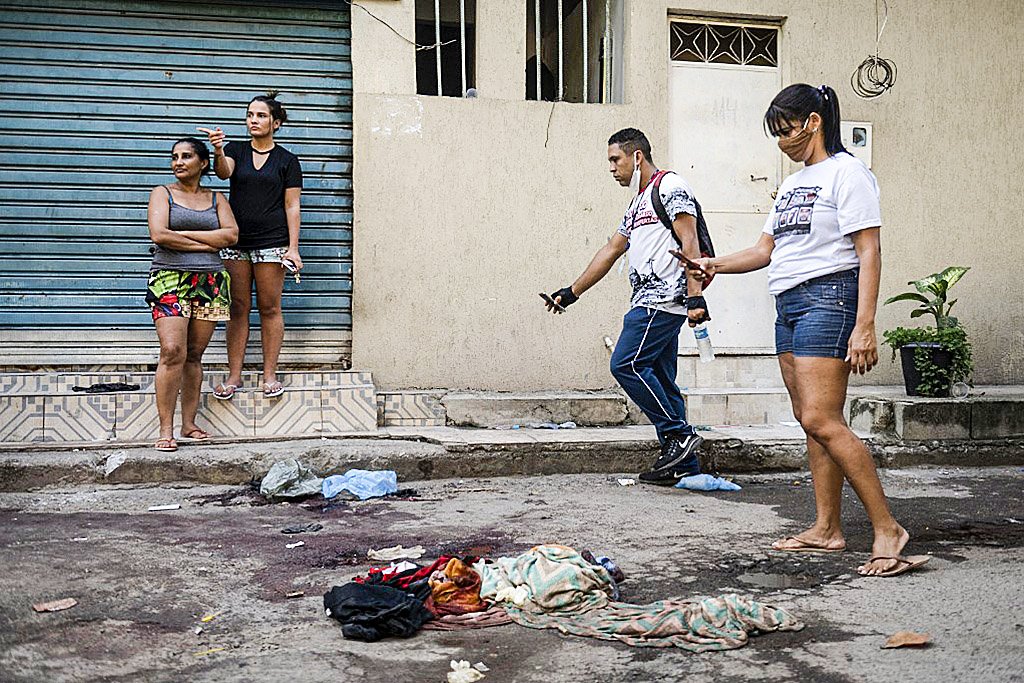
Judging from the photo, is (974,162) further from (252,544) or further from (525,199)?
(252,544)

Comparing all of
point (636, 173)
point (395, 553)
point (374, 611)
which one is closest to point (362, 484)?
point (395, 553)

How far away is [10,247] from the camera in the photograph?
25.2 feet

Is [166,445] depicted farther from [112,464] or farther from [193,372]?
[193,372]

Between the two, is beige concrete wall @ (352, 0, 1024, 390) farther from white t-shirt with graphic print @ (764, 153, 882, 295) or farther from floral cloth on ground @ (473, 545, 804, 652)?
floral cloth on ground @ (473, 545, 804, 652)

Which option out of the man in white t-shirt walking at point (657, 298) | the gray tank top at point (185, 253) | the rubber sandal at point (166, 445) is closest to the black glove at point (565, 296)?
the man in white t-shirt walking at point (657, 298)

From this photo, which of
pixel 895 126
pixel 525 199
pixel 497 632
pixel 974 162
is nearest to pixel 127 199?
pixel 525 199

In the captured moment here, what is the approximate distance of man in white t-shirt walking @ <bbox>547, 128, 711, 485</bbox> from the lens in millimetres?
6195

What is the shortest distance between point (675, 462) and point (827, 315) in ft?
7.27

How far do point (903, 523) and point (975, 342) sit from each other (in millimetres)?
4325

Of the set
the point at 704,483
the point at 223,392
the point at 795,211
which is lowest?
the point at 704,483

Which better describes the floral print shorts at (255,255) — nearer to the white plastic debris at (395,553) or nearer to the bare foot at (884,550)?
the white plastic debris at (395,553)

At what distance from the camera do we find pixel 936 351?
7.58 meters

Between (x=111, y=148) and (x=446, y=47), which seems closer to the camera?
(x=111, y=148)

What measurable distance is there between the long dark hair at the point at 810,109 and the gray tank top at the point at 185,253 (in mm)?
3925
